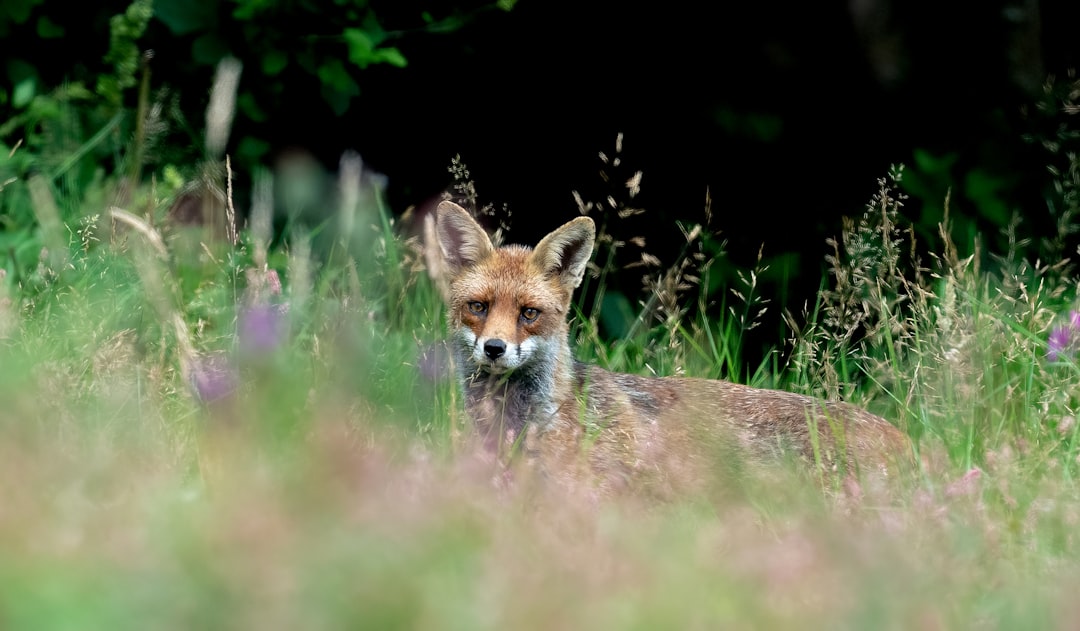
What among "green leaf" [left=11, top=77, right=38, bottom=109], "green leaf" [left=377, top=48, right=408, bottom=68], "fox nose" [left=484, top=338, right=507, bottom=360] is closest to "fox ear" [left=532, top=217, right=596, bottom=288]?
"fox nose" [left=484, top=338, right=507, bottom=360]

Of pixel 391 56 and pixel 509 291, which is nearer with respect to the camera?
pixel 509 291

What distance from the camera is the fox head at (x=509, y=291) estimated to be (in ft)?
17.5

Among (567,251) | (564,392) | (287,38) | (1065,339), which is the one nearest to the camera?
(1065,339)

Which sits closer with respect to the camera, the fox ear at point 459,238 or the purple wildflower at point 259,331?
the purple wildflower at point 259,331

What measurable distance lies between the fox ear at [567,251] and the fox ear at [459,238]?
0.26m

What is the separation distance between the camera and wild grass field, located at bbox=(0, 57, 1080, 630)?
217cm

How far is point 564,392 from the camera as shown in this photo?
18.4ft

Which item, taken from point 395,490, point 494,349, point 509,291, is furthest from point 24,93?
point 395,490

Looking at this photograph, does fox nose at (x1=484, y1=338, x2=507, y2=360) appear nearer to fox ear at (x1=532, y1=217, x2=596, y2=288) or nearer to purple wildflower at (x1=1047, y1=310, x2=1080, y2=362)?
fox ear at (x1=532, y1=217, x2=596, y2=288)

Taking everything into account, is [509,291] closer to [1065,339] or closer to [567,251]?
[567,251]

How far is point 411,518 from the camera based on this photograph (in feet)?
8.07

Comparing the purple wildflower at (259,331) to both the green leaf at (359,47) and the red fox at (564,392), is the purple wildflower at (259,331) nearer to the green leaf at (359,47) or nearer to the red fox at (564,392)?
the red fox at (564,392)

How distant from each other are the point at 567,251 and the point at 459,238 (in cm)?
52

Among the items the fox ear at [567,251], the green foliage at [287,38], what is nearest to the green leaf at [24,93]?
the green foliage at [287,38]
